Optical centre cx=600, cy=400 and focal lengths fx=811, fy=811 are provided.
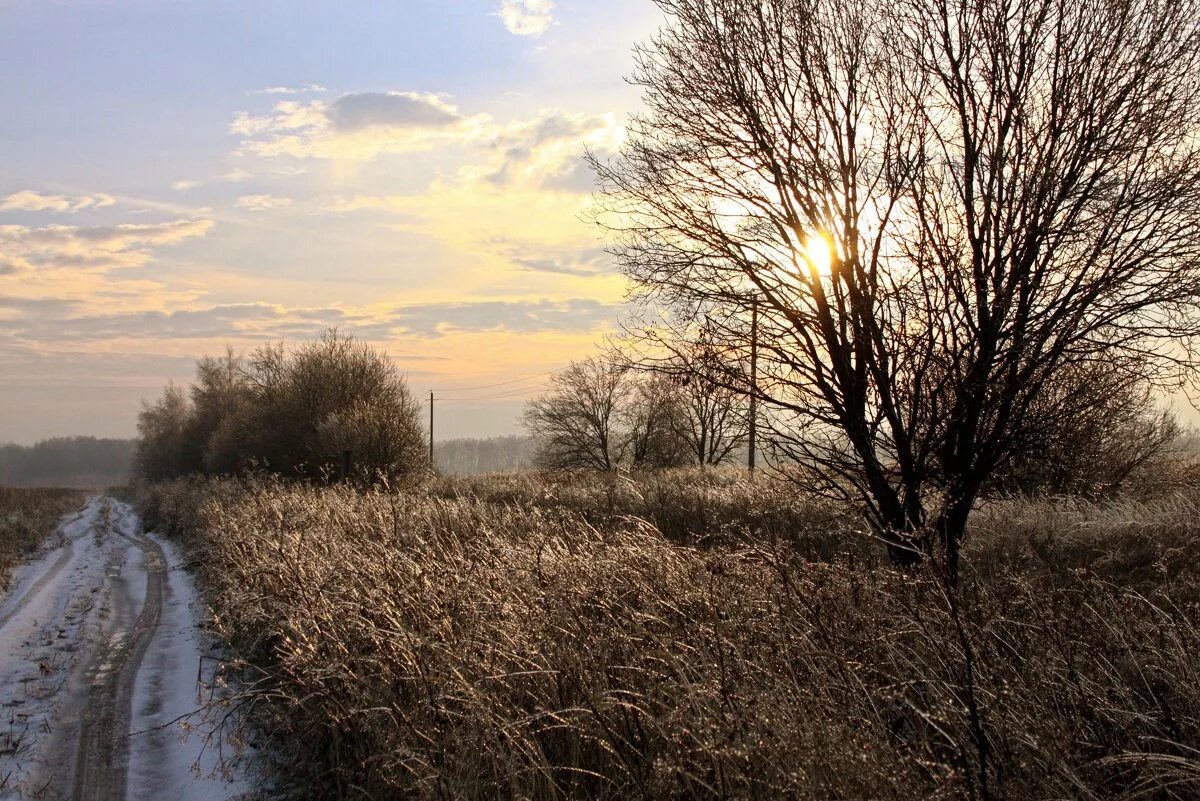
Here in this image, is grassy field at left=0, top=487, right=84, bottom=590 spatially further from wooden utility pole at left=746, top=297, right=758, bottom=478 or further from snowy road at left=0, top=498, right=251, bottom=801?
wooden utility pole at left=746, top=297, right=758, bottom=478

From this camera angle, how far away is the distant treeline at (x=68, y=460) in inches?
5295

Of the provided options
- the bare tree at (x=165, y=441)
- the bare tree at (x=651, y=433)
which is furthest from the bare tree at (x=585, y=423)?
the bare tree at (x=165, y=441)

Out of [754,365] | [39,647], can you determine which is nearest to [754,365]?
[754,365]

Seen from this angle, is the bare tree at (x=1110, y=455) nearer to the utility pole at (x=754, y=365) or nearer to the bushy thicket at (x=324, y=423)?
the utility pole at (x=754, y=365)

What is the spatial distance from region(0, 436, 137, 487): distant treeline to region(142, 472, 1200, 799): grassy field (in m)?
146

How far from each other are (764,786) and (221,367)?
59.5m

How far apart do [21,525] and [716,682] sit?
25.6 m

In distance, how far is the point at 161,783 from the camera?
5.35 meters

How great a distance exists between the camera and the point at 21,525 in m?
22.8

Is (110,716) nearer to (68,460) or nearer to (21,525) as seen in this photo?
(21,525)

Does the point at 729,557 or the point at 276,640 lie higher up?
the point at 729,557

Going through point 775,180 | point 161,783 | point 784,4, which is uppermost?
point 784,4

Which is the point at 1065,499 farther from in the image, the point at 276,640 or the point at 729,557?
the point at 276,640

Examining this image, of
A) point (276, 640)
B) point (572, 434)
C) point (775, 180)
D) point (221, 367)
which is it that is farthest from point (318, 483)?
point (221, 367)
